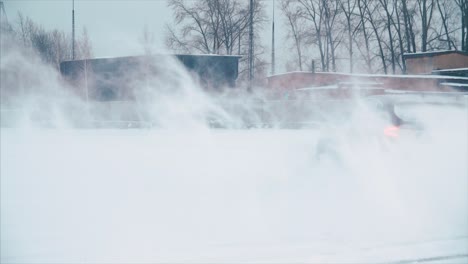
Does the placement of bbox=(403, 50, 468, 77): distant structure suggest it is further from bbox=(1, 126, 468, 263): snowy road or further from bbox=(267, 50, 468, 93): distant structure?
bbox=(1, 126, 468, 263): snowy road

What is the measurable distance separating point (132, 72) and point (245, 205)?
23.9 metres

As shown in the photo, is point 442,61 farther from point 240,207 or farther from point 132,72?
point 240,207

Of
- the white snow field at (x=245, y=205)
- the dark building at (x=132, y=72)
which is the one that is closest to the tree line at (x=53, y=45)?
the dark building at (x=132, y=72)

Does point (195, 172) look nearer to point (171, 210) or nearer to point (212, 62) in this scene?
point (171, 210)

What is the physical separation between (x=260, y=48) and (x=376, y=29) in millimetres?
11916

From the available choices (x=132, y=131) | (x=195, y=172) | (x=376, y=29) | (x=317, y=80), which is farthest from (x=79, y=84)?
(x=376, y=29)

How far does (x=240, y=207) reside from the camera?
6.68 metres

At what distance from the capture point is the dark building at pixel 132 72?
28.5 metres

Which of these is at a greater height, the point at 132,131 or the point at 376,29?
the point at 376,29

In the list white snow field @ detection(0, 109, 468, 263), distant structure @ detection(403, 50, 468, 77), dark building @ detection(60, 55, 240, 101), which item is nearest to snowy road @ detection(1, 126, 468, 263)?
white snow field @ detection(0, 109, 468, 263)

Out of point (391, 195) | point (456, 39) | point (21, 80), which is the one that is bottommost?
point (391, 195)

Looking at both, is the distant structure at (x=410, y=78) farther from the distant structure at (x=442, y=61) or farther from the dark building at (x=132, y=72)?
the dark building at (x=132, y=72)

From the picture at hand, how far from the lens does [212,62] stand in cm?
3112

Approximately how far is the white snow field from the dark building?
17.2m
